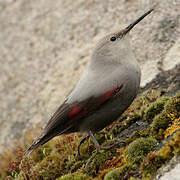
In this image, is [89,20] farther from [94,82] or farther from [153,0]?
[94,82]

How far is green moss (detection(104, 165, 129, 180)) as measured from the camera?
3999 mm

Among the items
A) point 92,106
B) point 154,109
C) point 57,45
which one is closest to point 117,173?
A: point 92,106

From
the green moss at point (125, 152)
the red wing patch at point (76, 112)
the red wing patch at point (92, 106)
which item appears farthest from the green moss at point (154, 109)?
the red wing patch at point (76, 112)

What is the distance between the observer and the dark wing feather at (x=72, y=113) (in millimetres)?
4641

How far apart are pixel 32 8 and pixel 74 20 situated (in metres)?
1.90

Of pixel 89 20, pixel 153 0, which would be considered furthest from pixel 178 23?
pixel 89 20

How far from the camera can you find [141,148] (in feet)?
13.8

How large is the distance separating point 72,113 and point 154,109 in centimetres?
133

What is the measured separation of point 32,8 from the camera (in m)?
10.4

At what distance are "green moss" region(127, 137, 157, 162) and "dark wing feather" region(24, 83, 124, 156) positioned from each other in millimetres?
794

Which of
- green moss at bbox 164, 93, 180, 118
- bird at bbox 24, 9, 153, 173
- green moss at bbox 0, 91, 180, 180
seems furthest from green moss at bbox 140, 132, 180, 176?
bird at bbox 24, 9, 153, 173

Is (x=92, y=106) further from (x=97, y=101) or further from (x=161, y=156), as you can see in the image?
(x=161, y=156)

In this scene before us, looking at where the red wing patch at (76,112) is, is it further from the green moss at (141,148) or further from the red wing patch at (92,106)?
the green moss at (141,148)

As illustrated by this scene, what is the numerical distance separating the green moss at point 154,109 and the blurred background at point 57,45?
149 cm
